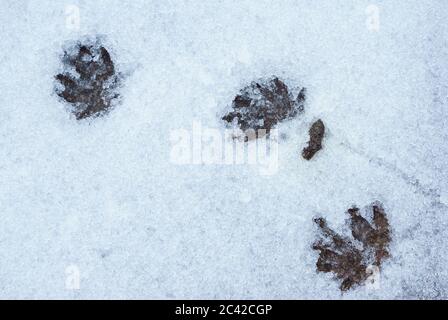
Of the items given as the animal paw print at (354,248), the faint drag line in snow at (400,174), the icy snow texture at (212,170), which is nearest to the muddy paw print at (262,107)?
the icy snow texture at (212,170)

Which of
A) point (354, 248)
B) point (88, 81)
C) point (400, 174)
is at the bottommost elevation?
point (354, 248)

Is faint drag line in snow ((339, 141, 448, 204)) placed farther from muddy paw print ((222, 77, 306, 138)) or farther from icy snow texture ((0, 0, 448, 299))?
muddy paw print ((222, 77, 306, 138))

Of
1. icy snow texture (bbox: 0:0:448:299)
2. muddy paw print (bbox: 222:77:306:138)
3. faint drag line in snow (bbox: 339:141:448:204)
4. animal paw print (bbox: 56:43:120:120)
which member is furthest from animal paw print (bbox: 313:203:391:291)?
animal paw print (bbox: 56:43:120:120)

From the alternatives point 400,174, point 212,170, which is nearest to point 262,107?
point 212,170

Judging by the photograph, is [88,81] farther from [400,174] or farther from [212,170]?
[400,174]

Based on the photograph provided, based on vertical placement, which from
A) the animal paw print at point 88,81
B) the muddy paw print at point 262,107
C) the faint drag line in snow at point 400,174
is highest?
the animal paw print at point 88,81

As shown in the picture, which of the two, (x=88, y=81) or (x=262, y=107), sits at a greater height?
(x=88, y=81)

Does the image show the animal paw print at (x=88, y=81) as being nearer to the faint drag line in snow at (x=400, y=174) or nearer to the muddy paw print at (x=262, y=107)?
the muddy paw print at (x=262, y=107)
